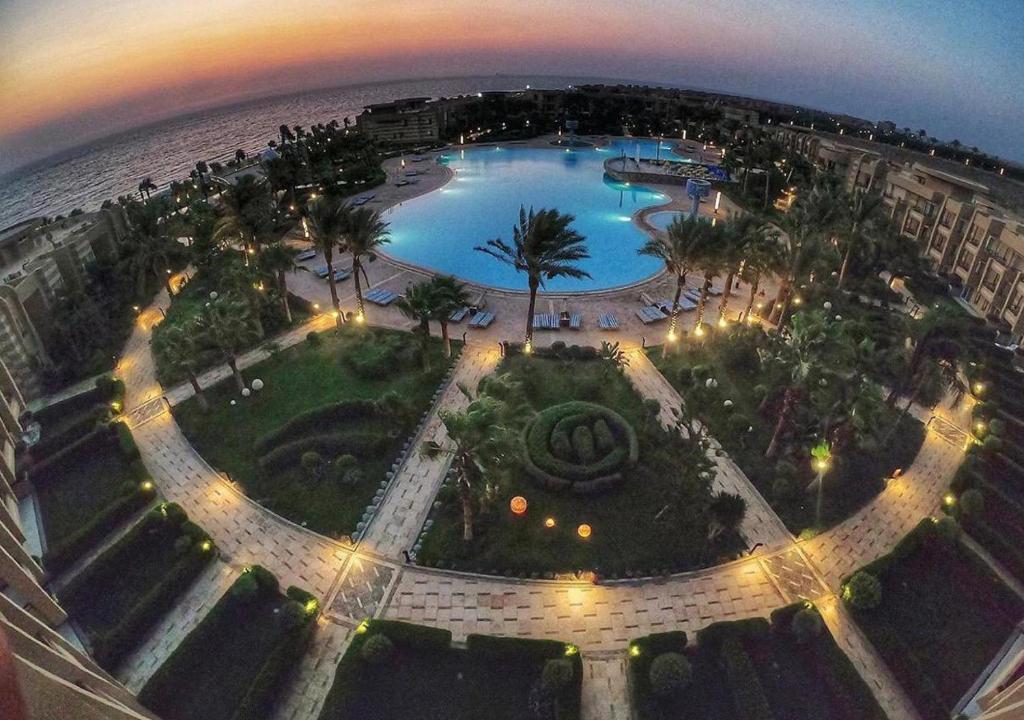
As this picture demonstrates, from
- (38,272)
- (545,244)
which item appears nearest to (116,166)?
(38,272)

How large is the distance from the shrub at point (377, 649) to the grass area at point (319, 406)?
635 cm

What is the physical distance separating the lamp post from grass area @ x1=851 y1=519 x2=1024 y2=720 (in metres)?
3.36

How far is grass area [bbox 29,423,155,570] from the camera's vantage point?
24.2 metres

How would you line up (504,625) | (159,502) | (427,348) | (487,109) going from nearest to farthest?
(504,625)
(159,502)
(427,348)
(487,109)

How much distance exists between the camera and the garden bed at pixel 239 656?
18.4 meters

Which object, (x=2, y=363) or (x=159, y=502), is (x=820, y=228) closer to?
(x=159, y=502)

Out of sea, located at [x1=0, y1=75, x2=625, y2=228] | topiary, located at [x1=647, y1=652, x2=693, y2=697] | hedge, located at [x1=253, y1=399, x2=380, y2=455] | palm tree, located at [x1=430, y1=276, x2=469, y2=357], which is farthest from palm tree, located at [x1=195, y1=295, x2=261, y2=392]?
sea, located at [x1=0, y1=75, x2=625, y2=228]

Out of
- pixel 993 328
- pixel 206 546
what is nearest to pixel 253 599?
pixel 206 546

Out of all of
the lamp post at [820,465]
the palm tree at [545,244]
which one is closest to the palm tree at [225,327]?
the palm tree at [545,244]

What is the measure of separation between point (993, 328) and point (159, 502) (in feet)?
189

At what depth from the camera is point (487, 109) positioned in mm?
104812

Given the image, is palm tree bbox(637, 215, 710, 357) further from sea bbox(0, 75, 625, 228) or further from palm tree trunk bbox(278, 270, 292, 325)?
sea bbox(0, 75, 625, 228)

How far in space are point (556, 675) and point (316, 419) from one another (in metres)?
19.8

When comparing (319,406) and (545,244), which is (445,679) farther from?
(545,244)
